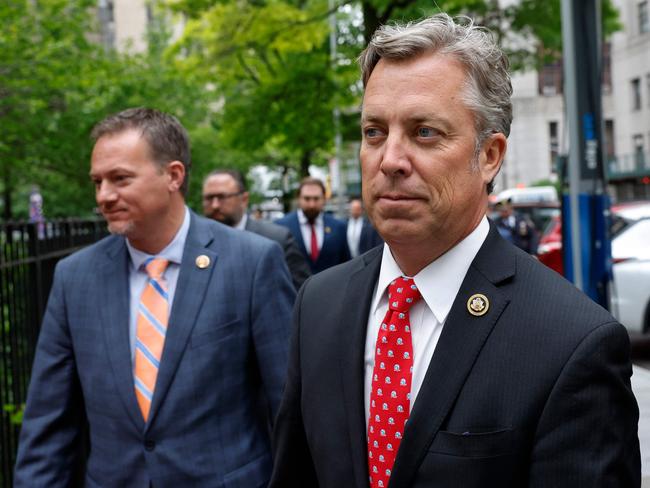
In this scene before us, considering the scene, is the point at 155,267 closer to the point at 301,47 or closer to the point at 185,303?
the point at 185,303

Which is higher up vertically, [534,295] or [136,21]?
[136,21]

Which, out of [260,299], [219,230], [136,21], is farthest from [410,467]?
[136,21]

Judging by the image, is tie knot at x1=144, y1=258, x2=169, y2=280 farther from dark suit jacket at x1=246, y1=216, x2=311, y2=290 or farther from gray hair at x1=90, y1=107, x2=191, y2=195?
dark suit jacket at x1=246, y1=216, x2=311, y2=290

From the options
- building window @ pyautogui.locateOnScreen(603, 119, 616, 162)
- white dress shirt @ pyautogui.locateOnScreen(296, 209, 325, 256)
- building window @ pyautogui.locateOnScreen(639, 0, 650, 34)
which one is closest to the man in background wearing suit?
white dress shirt @ pyautogui.locateOnScreen(296, 209, 325, 256)

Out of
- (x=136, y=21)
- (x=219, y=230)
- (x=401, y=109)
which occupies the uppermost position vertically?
(x=136, y=21)

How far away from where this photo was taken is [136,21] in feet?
276

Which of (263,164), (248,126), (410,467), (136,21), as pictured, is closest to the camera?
(410,467)

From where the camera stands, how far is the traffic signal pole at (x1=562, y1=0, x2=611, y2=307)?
8750 mm

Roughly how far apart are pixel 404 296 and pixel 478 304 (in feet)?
0.62

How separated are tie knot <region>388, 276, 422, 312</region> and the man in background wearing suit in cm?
723

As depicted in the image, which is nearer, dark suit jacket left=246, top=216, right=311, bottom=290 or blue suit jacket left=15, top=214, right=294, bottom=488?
blue suit jacket left=15, top=214, right=294, bottom=488

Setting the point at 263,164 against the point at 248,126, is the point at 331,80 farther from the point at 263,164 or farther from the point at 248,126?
the point at 263,164

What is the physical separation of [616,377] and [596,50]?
7.52 meters

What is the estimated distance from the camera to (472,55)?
2.02 m
